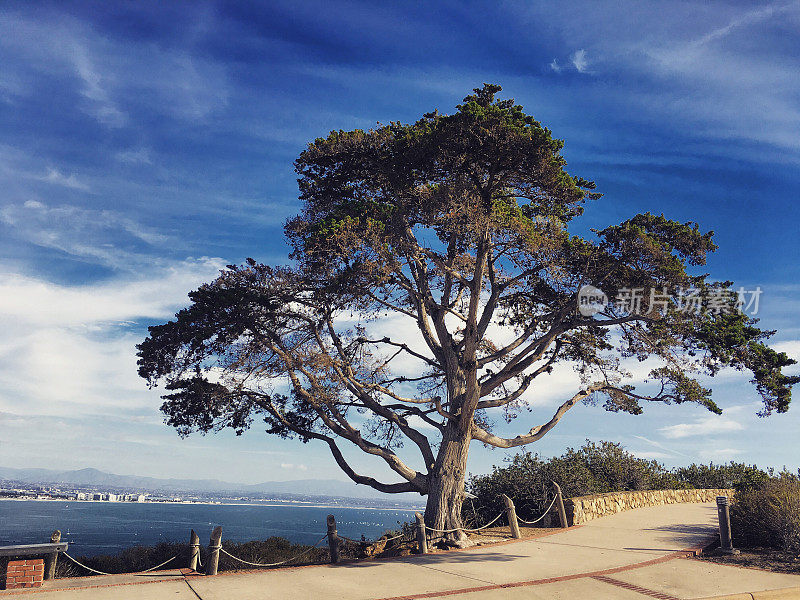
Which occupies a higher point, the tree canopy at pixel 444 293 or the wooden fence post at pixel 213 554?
the tree canopy at pixel 444 293

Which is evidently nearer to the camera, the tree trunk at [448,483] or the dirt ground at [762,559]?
the dirt ground at [762,559]

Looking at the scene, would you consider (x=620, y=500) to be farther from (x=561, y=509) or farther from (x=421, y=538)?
(x=421, y=538)

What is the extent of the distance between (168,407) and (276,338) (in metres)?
3.88

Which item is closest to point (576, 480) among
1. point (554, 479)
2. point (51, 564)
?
point (554, 479)

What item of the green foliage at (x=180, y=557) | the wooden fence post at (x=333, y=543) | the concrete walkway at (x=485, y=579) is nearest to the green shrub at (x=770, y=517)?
the concrete walkway at (x=485, y=579)

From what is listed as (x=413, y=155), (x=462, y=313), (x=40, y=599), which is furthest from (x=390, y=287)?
(x=40, y=599)

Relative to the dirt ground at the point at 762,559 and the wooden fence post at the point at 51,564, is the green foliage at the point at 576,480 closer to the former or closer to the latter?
the dirt ground at the point at 762,559

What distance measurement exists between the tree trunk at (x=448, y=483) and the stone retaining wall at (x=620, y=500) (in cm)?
422

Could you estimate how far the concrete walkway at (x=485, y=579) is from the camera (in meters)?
8.88

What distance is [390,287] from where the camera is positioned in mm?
16328

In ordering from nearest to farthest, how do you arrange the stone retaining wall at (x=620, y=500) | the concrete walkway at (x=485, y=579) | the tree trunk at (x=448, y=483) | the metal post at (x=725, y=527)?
the concrete walkway at (x=485, y=579) < the metal post at (x=725, y=527) < the tree trunk at (x=448, y=483) < the stone retaining wall at (x=620, y=500)

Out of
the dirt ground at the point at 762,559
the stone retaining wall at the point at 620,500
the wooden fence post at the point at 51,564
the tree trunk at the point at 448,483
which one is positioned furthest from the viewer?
the stone retaining wall at the point at 620,500

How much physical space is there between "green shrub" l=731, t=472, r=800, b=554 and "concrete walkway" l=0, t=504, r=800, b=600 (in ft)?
3.26

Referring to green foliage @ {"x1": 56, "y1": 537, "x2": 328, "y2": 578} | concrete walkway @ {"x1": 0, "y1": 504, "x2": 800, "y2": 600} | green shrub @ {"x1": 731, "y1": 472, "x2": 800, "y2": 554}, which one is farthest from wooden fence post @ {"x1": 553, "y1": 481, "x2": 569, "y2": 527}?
green foliage @ {"x1": 56, "y1": 537, "x2": 328, "y2": 578}
